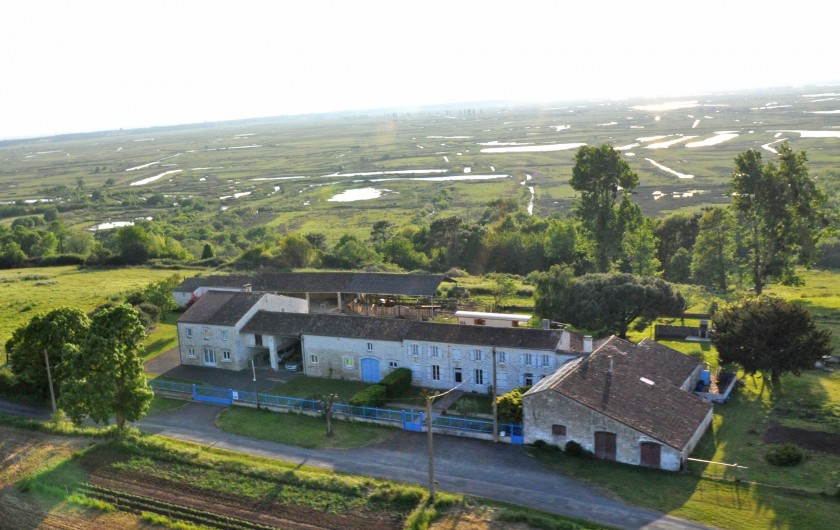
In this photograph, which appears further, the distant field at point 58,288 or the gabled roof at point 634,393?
the distant field at point 58,288

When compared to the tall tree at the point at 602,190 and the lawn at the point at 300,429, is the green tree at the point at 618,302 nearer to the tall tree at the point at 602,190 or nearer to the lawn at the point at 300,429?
the tall tree at the point at 602,190

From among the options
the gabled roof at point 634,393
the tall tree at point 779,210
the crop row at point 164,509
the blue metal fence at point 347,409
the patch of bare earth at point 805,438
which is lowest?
the patch of bare earth at point 805,438

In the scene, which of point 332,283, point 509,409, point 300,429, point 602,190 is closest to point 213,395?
point 300,429

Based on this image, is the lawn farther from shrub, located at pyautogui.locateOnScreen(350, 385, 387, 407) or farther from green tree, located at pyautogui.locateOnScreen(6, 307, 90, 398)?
green tree, located at pyautogui.locateOnScreen(6, 307, 90, 398)

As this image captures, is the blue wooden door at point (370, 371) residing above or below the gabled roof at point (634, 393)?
below

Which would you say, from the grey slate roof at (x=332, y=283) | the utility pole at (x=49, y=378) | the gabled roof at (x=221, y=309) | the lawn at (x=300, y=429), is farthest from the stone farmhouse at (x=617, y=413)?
the utility pole at (x=49, y=378)

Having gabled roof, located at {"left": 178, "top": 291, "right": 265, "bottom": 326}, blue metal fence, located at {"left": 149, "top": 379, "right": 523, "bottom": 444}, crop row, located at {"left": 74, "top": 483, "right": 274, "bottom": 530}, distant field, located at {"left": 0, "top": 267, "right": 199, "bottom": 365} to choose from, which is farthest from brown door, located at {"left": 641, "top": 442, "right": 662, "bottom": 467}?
distant field, located at {"left": 0, "top": 267, "right": 199, "bottom": 365}

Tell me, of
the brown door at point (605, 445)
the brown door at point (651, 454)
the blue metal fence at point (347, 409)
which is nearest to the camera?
the brown door at point (651, 454)
